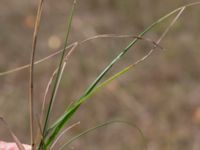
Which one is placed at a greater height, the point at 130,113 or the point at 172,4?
the point at 172,4

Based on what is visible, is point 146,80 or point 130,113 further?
point 146,80

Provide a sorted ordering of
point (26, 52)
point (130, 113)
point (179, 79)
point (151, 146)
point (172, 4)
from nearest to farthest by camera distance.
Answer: point (151, 146)
point (130, 113)
point (179, 79)
point (26, 52)
point (172, 4)

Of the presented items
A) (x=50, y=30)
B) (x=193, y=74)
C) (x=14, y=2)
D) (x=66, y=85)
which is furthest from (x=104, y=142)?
(x=14, y=2)

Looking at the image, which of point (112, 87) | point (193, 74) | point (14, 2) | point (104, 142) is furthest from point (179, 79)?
point (14, 2)

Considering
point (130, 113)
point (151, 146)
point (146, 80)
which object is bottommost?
point (151, 146)

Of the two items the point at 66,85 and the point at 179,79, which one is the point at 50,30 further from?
the point at 179,79

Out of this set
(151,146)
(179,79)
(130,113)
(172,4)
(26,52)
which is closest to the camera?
(151,146)
